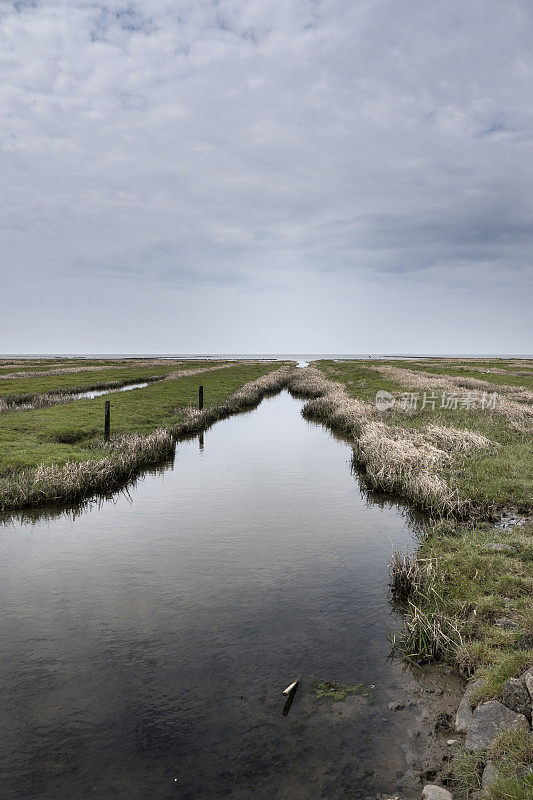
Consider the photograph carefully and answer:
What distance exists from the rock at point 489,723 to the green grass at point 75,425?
18752mm

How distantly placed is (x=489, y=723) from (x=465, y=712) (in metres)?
0.63

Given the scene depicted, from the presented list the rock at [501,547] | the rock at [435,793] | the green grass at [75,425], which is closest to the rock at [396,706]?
the rock at [435,793]

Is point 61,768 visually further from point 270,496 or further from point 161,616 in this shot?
point 270,496

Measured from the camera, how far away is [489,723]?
20.7ft

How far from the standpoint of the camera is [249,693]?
7711 millimetres

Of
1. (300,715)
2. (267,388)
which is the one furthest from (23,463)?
(267,388)

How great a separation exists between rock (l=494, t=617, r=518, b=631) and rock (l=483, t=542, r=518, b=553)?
3.43 meters

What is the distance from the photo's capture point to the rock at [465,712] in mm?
6684

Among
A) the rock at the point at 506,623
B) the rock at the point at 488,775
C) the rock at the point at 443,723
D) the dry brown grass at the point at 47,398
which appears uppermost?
the dry brown grass at the point at 47,398

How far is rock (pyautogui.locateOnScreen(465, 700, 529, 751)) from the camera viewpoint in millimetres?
6043

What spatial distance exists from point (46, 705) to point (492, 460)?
18851mm

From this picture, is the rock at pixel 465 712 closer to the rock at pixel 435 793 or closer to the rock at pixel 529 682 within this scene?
the rock at pixel 529 682

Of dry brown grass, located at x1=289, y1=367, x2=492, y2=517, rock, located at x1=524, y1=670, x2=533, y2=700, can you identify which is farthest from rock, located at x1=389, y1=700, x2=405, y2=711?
dry brown grass, located at x1=289, y1=367, x2=492, y2=517

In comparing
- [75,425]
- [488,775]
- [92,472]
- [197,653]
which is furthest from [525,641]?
[75,425]
